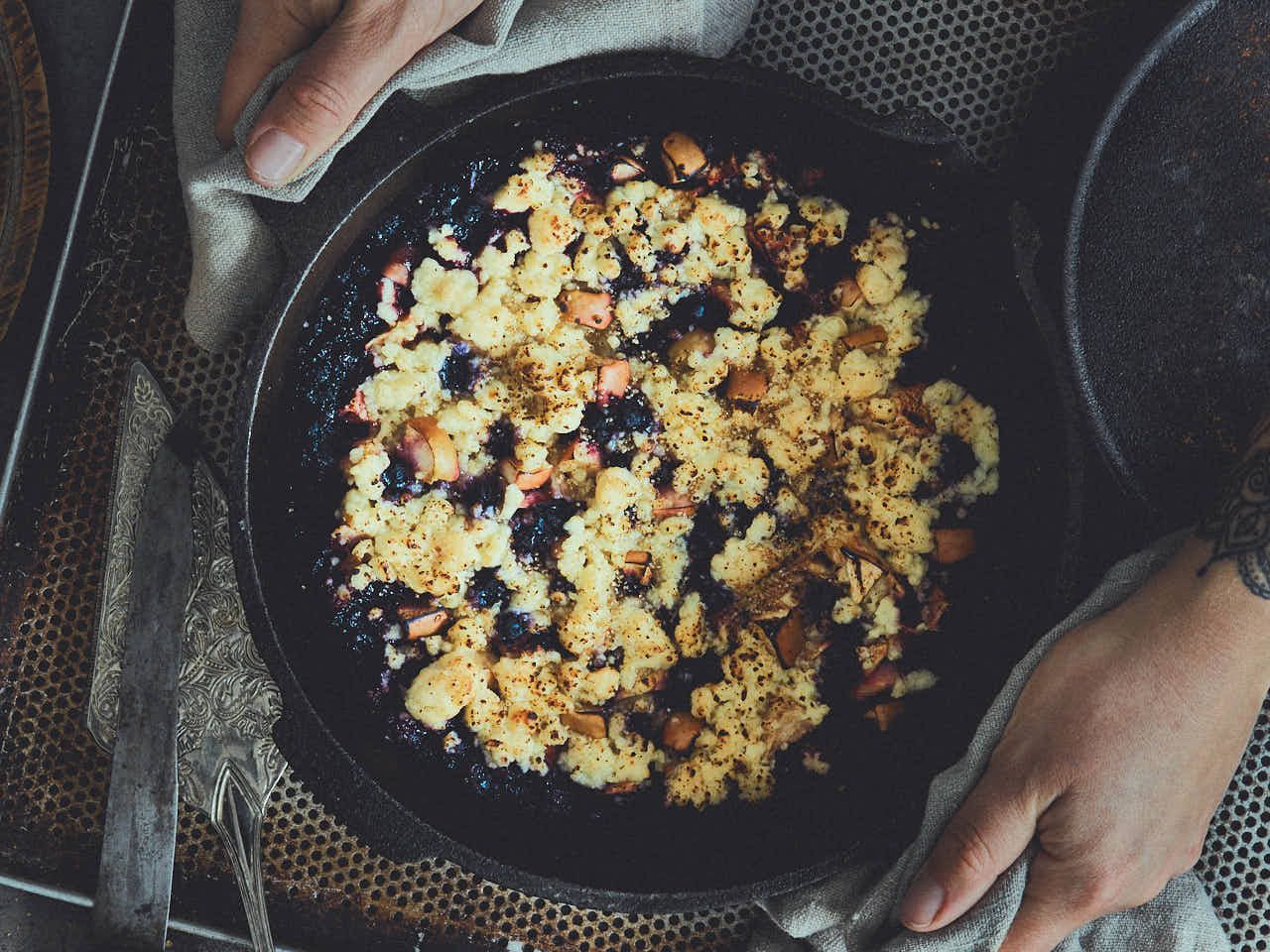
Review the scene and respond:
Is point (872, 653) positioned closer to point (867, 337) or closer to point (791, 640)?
point (791, 640)

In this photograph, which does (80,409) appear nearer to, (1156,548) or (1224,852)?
(1156,548)

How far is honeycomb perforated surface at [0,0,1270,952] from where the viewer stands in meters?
1.22

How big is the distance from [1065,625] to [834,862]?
35 centimetres

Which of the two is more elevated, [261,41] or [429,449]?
[261,41]

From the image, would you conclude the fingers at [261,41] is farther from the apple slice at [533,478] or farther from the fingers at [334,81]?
the apple slice at [533,478]

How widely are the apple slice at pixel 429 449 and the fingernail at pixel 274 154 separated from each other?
310mm

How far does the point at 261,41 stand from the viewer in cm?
106

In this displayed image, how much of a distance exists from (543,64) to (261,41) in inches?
11.3

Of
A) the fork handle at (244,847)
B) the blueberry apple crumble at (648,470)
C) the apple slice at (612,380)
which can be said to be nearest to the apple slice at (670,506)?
the blueberry apple crumble at (648,470)

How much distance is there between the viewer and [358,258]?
1.18 metres

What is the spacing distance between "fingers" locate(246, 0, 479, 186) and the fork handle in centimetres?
67

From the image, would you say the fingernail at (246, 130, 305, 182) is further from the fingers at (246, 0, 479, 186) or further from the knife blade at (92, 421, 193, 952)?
the knife blade at (92, 421, 193, 952)

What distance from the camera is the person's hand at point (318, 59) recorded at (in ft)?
3.26

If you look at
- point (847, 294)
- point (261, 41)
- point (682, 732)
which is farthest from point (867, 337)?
point (261, 41)
